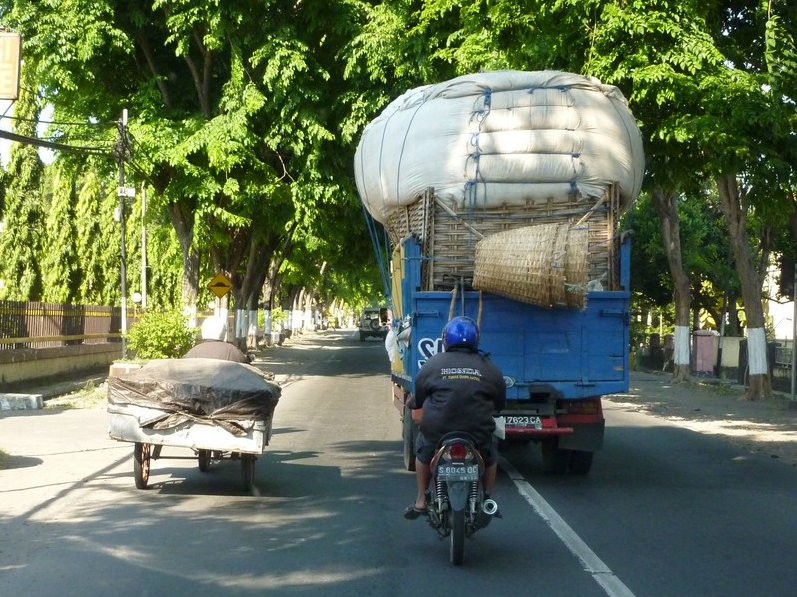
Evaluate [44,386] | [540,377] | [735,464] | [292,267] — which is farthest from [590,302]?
[292,267]

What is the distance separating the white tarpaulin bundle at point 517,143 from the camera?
11516 millimetres

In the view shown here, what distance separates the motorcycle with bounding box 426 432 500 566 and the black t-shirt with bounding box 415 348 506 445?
4.1 inches

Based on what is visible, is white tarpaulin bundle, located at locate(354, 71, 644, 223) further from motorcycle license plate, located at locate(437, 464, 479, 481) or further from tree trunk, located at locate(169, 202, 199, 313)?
tree trunk, located at locate(169, 202, 199, 313)

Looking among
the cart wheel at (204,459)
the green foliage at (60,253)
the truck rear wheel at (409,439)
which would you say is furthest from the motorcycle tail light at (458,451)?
the green foliage at (60,253)

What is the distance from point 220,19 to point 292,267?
25203 millimetres

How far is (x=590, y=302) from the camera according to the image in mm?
11266

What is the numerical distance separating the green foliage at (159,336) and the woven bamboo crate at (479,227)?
14450 mm

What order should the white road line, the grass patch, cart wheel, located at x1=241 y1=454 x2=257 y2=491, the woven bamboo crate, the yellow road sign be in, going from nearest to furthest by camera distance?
the white road line
cart wheel, located at x1=241 y1=454 x2=257 y2=491
the woven bamboo crate
the grass patch
the yellow road sign

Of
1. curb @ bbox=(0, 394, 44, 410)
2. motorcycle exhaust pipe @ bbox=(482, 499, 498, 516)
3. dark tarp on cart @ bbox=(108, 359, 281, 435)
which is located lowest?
curb @ bbox=(0, 394, 44, 410)

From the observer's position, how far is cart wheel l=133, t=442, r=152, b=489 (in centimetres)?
1058

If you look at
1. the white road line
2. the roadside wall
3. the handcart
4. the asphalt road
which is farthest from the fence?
the white road line

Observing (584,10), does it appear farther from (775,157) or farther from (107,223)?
(107,223)

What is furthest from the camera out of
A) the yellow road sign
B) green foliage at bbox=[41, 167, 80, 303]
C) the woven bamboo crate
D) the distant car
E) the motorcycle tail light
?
the distant car

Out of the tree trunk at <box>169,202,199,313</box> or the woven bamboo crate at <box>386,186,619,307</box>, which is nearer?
the woven bamboo crate at <box>386,186,619,307</box>
